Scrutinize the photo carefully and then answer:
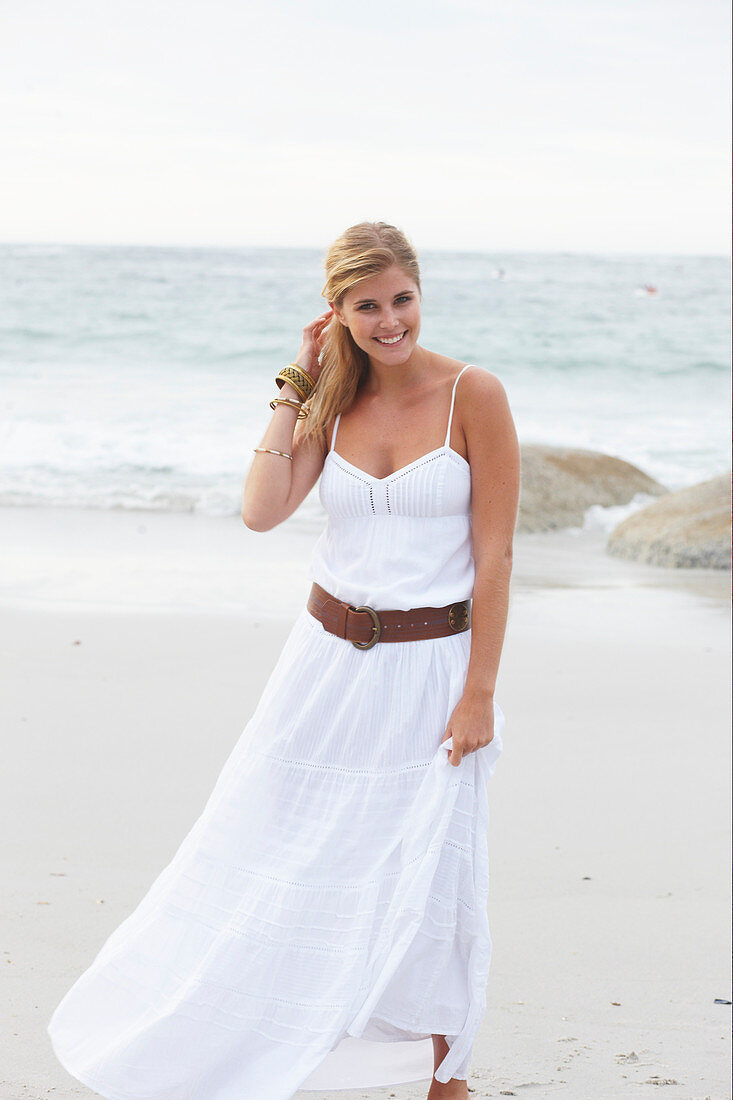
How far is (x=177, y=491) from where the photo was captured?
521 inches

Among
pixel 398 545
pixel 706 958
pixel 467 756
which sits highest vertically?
pixel 398 545

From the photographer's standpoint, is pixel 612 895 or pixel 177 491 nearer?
pixel 612 895

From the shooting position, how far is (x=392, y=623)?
2.61 metres

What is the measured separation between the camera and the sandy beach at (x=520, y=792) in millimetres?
3217

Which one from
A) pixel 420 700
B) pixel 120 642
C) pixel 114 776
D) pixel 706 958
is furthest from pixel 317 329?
pixel 120 642

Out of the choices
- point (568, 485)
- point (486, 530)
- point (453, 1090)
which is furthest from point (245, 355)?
point (453, 1090)

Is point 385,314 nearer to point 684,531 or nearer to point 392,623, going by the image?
point 392,623

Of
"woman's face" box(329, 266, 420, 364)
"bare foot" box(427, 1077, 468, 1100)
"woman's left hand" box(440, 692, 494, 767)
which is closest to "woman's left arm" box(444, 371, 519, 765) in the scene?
"woman's left hand" box(440, 692, 494, 767)

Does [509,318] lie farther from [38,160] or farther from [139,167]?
[38,160]

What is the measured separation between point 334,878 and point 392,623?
1.80 feet

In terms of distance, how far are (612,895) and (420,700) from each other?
178cm

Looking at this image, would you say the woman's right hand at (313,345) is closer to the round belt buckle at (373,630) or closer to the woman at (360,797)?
the woman at (360,797)

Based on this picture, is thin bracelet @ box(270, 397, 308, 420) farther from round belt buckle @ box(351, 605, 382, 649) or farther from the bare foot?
the bare foot

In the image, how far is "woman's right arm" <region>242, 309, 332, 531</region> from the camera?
8.83 ft
